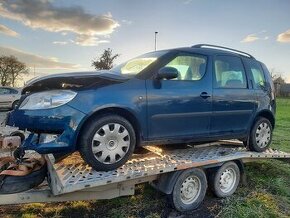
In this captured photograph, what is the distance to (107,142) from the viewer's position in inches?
162

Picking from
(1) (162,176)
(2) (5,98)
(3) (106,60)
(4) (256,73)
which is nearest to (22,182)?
(1) (162,176)

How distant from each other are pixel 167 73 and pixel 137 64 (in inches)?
30.3

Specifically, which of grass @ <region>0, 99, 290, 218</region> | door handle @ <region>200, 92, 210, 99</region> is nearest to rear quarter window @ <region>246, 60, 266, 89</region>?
door handle @ <region>200, 92, 210, 99</region>

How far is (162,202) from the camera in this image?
5.07 m

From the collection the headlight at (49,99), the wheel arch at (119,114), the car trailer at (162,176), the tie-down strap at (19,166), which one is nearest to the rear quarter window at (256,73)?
the car trailer at (162,176)

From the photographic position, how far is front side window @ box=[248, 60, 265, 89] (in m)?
6.11

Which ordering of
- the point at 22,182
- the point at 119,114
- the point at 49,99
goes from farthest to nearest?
1. the point at 119,114
2. the point at 49,99
3. the point at 22,182

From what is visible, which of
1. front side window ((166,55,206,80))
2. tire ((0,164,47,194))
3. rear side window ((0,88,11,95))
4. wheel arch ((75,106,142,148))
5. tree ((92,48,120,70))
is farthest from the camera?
tree ((92,48,120,70))

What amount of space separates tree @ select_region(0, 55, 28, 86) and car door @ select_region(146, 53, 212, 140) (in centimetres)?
4209

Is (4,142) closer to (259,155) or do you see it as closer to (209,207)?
(209,207)

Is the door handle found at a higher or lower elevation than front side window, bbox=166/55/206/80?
lower

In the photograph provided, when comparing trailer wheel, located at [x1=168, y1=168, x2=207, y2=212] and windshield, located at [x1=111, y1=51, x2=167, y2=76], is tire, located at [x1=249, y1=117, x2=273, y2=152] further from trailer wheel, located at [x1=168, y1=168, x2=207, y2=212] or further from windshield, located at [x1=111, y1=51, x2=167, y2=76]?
windshield, located at [x1=111, y1=51, x2=167, y2=76]

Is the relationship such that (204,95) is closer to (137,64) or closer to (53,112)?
(137,64)

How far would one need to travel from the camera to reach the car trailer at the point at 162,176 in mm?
3912
